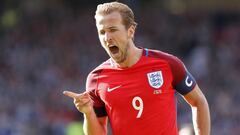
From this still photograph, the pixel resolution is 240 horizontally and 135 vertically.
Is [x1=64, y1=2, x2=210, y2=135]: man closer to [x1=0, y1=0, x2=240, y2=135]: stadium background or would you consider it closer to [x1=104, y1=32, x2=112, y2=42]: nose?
[x1=104, y1=32, x2=112, y2=42]: nose

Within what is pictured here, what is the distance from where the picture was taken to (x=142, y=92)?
550 cm

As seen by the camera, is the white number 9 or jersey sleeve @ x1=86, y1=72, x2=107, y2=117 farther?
jersey sleeve @ x1=86, y1=72, x2=107, y2=117

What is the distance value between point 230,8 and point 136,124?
1483cm

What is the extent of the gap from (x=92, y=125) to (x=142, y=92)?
417 millimetres

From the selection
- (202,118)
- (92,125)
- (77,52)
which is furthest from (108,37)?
(77,52)

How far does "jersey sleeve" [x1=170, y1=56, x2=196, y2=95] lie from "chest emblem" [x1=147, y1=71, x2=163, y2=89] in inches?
4.3

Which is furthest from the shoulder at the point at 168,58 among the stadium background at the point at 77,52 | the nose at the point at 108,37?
the stadium background at the point at 77,52

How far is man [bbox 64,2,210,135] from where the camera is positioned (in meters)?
5.43

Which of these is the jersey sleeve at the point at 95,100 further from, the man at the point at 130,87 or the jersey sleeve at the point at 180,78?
the jersey sleeve at the point at 180,78

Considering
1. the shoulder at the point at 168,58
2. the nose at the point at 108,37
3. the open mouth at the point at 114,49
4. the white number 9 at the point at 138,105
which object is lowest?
the white number 9 at the point at 138,105

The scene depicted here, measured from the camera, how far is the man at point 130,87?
17.8 ft

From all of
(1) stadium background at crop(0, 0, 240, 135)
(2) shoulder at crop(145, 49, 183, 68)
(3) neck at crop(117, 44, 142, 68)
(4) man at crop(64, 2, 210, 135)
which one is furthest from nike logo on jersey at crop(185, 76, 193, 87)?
(1) stadium background at crop(0, 0, 240, 135)

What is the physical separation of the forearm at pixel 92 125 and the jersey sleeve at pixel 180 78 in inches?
24.3

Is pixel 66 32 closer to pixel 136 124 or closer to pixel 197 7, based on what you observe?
pixel 197 7
